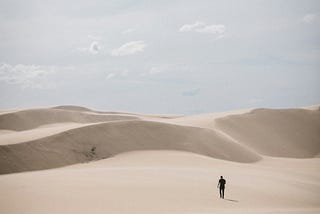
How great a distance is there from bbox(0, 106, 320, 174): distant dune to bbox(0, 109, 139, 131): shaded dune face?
0.12m

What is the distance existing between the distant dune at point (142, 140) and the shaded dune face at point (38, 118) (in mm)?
125

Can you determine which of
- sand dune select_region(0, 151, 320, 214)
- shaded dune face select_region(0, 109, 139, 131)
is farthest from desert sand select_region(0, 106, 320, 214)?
shaded dune face select_region(0, 109, 139, 131)

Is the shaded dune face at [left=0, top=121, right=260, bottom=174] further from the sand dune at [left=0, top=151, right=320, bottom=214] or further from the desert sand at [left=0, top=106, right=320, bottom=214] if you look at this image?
the sand dune at [left=0, top=151, right=320, bottom=214]

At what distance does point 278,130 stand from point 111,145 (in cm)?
3004

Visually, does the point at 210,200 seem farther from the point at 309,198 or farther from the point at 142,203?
the point at 309,198

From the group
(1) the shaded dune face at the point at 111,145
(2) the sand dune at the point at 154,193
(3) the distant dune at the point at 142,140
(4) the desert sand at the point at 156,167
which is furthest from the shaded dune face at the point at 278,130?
(2) the sand dune at the point at 154,193

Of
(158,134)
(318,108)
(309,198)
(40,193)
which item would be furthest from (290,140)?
(40,193)

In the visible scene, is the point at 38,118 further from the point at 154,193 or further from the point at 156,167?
the point at 154,193

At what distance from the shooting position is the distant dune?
25.2 m

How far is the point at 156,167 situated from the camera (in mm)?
21562

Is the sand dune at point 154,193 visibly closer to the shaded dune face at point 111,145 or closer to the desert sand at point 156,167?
the desert sand at point 156,167

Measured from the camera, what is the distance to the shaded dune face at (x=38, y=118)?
5083cm

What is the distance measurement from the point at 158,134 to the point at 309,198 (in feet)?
50.6

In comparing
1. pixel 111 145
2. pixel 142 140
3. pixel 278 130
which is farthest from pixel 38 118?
pixel 278 130
